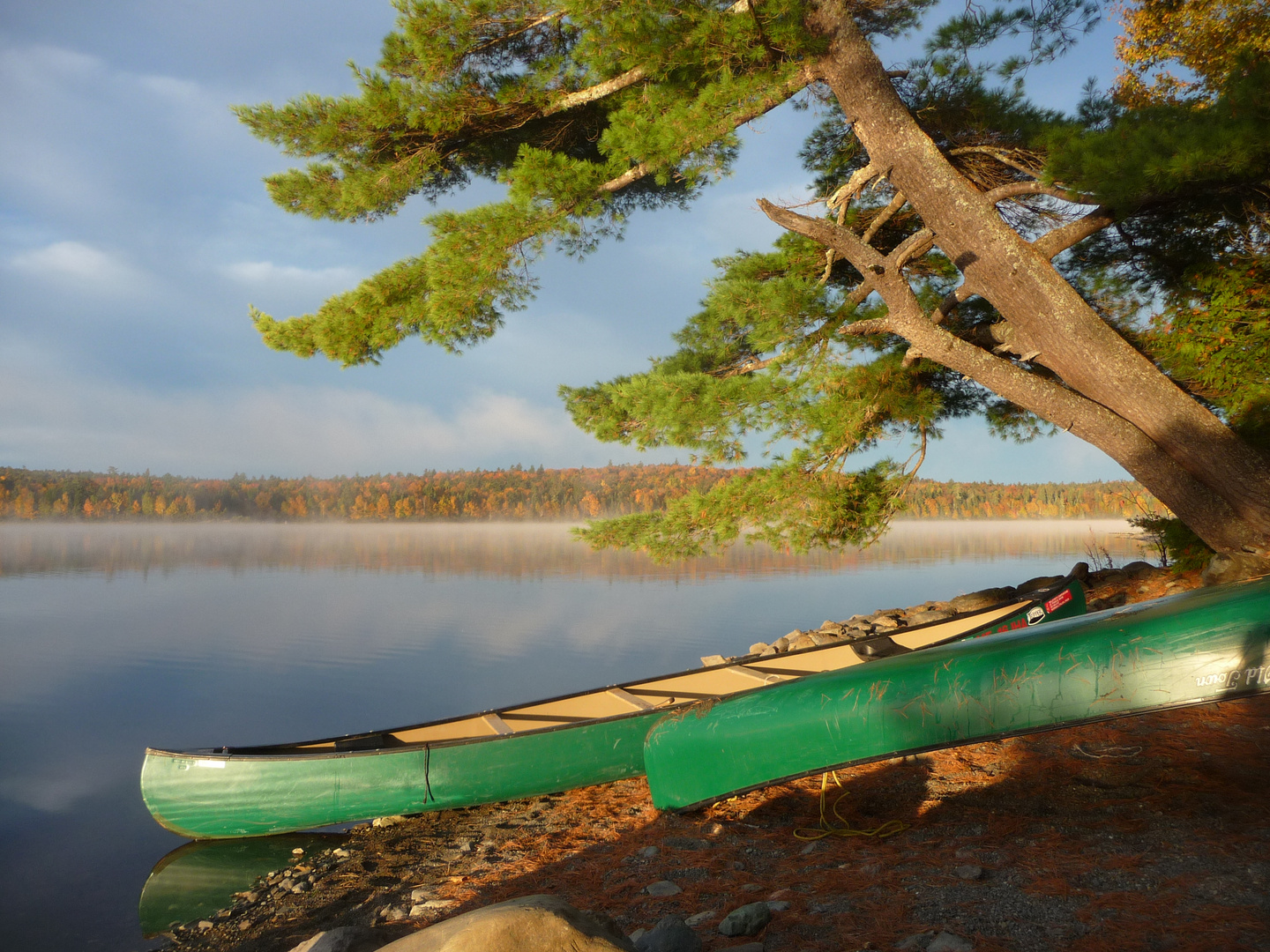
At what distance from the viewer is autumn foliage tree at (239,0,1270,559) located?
20.7 feet

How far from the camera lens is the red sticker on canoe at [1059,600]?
6754 mm

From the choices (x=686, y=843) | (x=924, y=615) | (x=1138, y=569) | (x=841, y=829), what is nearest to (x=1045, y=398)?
(x=1138, y=569)

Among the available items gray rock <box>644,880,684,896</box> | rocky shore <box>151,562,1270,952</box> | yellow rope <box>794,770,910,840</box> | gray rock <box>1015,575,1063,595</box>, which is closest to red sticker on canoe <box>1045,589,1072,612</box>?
rocky shore <box>151,562,1270,952</box>

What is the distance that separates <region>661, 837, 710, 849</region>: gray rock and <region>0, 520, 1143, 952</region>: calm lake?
10.4ft

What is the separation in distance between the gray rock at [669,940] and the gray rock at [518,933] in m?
0.33

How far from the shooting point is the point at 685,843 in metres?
3.96

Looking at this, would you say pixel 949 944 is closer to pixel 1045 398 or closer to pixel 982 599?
pixel 1045 398

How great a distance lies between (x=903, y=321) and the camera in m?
6.99

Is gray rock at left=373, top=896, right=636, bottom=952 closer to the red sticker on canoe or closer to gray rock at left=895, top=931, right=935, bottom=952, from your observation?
gray rock at left=895, top=931, right=935, bottom=952

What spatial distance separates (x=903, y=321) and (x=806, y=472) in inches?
65.5

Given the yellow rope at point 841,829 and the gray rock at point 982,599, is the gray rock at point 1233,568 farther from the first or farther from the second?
the yellow rope at point 841,829

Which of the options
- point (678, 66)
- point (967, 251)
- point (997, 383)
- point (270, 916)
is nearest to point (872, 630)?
point (997, 383)

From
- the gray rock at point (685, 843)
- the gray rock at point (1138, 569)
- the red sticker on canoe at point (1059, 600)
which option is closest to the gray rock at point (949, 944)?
the gray rock at point (685, 843)

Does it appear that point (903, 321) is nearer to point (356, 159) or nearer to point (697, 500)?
point (697, 500)
